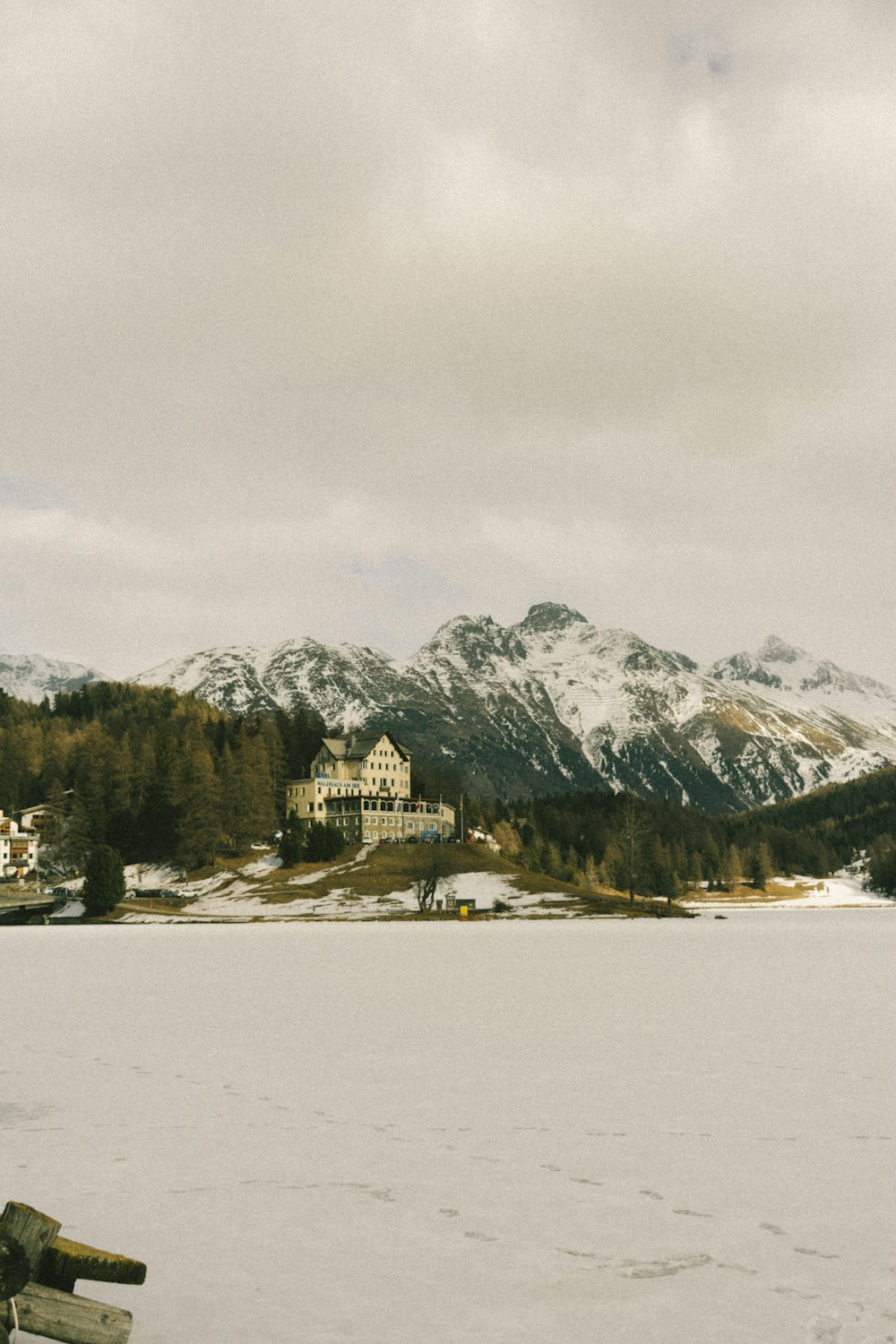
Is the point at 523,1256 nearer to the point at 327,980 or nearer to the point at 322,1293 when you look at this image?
the point at 322,1293

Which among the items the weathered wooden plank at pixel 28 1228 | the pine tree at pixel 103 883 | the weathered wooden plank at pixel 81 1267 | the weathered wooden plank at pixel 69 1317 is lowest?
the pine tree at pixel 103 883

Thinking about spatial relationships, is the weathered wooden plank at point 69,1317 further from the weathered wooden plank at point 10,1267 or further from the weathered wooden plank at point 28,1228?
the weathered wooden plank at point 28,1228

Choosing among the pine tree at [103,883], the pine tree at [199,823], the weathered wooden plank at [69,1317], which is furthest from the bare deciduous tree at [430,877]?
the weathered wooden plank at [69,1317]

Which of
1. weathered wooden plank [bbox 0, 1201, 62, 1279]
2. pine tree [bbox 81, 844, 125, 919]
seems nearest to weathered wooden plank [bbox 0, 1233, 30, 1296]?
weathered wooden plank [bbox 0, 1201, 62, 1279]

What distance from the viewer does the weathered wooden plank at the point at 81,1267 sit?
8.06 metres

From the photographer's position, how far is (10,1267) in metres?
8.12

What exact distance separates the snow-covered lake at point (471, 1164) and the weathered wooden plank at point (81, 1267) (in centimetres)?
193

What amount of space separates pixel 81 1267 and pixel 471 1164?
9328mm

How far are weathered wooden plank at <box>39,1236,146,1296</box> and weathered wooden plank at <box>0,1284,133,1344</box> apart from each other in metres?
0.10

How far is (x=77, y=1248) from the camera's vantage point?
836 cm

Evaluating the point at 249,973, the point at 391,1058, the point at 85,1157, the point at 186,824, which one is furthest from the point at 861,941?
the point at 186,824

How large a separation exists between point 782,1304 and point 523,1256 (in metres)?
2.94

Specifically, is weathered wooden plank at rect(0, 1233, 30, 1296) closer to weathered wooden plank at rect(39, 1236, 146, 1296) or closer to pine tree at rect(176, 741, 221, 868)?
weathered wooden plank at rect(39, 1236, 146, 1296)

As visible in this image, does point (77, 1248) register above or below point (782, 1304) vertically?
above
